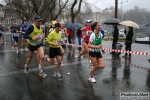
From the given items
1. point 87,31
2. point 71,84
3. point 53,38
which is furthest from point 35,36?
point 87,31

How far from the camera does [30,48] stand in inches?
237

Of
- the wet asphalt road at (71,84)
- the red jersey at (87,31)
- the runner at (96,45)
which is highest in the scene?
the red jersey at (87,31)

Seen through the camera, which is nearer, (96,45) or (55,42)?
(96,45)

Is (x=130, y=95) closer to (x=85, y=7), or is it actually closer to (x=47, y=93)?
(x=47, y=93)

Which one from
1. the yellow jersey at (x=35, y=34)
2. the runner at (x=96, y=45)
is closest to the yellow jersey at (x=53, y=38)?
the yellow jersey at (x=35, y=34)

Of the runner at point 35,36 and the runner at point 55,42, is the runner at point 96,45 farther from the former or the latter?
the runner at point 35,36

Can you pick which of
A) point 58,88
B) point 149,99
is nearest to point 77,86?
point 58,88

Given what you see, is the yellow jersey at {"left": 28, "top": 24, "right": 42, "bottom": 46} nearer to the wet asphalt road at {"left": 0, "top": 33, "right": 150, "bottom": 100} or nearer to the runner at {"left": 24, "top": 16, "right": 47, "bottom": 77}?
the runner at {"left": 24, "top": 16, "right": 47, "bottom": 77}

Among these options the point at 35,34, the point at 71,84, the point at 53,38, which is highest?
the point at 35,34

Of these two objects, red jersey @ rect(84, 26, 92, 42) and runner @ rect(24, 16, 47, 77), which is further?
red jersey @ rect(84, 26, 92, 42)

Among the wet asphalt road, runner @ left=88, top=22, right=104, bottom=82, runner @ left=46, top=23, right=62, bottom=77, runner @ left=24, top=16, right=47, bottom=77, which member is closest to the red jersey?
the wet asphalt road

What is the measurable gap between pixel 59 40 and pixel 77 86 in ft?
5.13

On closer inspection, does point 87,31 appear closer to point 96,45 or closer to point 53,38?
point 53,38

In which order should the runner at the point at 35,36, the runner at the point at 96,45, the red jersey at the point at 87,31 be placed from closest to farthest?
1. the runner at the point at 96,45
2. the runner at the point at 35,36
3. the red jersey at the point at 87,31
